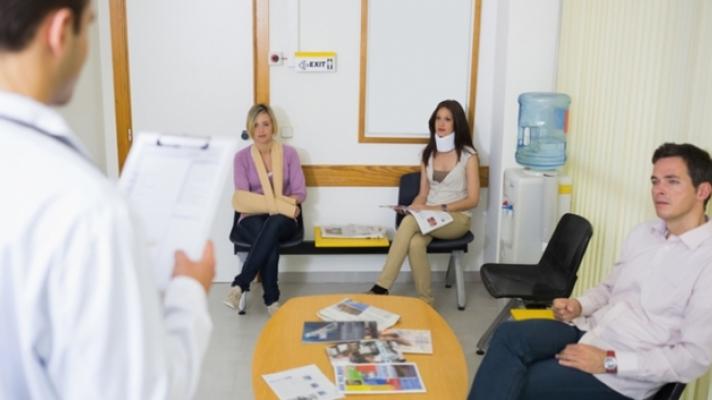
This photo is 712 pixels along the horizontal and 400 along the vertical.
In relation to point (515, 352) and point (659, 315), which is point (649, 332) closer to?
point (659, 315)

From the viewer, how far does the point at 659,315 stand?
7.84 feet

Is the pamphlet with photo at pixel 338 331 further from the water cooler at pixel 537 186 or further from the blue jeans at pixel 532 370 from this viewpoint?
the water cooler at pixel 537 186

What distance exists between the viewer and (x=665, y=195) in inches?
94.7

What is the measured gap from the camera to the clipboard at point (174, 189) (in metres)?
1.10

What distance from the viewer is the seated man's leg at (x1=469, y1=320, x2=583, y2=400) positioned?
2414 mm

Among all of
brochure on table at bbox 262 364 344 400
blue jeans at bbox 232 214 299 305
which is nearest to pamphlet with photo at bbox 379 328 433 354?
brochure on table at bbox 262 364 344 400

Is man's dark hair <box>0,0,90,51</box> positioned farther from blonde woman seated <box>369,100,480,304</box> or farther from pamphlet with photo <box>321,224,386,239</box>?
pamphlet with photo <box>321,224,386,239</box>

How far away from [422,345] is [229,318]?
1799 millimetres

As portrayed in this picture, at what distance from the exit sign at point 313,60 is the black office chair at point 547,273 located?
70.4 inches

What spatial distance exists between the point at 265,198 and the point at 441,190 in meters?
1.16

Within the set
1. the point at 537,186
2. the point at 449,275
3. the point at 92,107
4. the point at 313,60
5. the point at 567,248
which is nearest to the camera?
the point at 567,248

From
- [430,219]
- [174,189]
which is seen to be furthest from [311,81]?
[174,189]

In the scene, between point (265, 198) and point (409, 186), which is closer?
point (265, 198)

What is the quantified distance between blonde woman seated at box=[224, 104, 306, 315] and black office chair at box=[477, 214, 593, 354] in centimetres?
131
